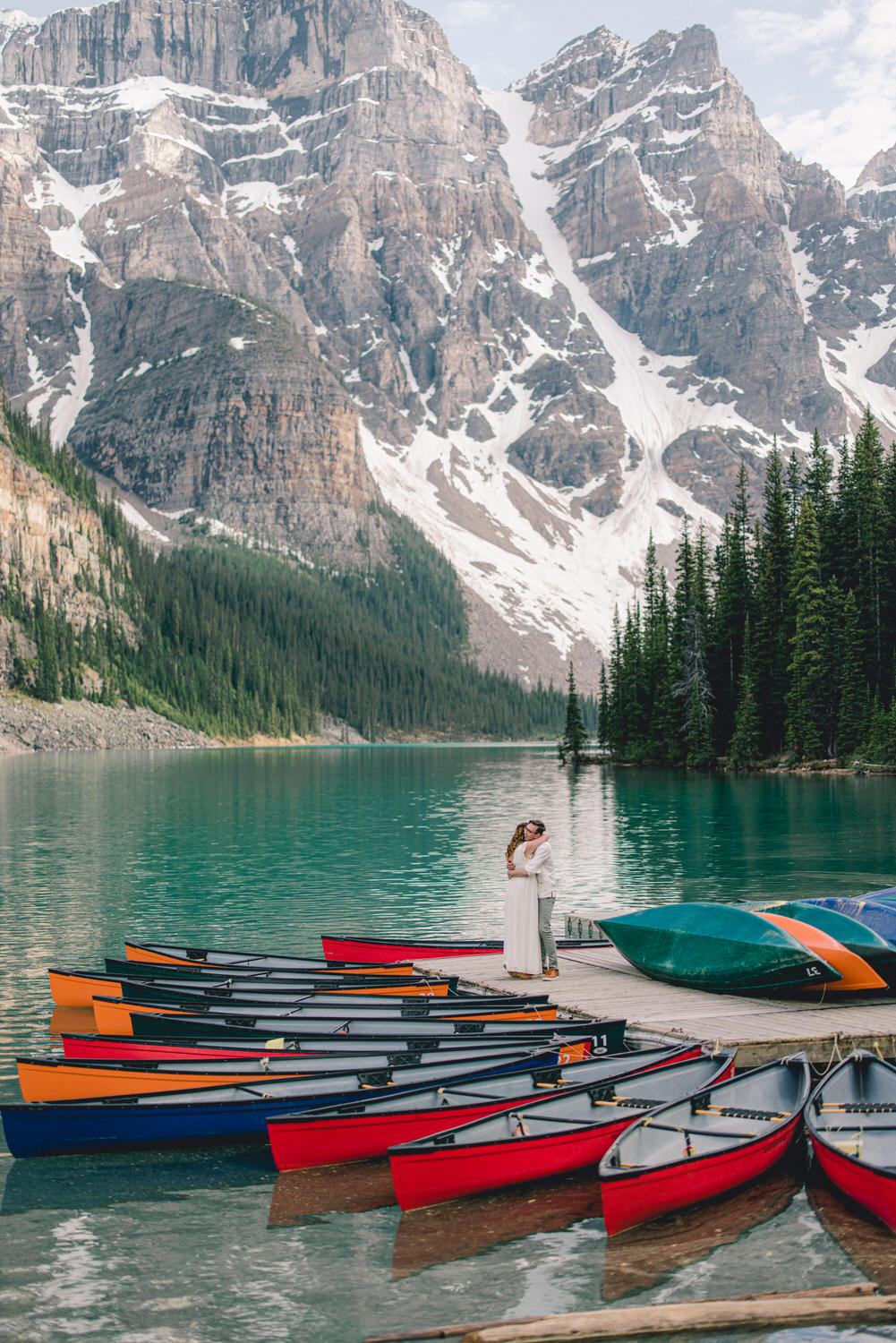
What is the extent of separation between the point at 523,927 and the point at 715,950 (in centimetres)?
352

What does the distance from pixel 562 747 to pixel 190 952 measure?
116 meters

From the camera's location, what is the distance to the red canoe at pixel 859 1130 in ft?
38.7

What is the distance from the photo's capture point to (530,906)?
20703 mm

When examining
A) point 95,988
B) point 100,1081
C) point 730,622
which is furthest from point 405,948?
point 730,622

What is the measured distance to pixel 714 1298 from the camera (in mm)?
10461

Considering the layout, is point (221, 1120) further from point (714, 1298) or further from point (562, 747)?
point (562, 747)

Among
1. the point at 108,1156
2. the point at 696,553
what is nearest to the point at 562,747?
the point at 696,553

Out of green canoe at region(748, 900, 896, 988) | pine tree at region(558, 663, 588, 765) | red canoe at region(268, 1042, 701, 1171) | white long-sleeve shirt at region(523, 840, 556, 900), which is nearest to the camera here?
red canoe at region(268, 1042, 701, 1171)

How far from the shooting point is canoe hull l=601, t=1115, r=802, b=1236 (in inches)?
454

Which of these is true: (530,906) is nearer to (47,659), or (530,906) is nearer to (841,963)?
(841,963)

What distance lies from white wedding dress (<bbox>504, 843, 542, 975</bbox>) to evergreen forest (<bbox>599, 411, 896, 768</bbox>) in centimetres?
7112

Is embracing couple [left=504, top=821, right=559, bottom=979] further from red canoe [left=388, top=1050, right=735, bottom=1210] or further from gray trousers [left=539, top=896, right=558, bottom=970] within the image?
red canoe [left=388, top=1050, right=735, bottom=1210]

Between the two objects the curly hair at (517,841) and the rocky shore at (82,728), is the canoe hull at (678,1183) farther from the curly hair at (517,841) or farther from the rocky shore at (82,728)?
the rocky shore at (82,728)

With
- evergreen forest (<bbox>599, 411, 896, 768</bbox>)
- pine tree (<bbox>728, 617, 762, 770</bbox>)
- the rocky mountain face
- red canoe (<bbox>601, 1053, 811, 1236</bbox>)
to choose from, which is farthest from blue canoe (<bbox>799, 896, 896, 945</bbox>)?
the rocky mountain face
